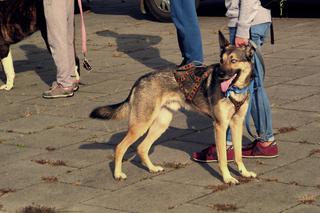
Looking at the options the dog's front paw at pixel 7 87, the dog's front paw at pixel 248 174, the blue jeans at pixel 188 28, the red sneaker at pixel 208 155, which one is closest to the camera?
the dog's front paw at pixel 248 174

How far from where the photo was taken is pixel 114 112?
728 cm

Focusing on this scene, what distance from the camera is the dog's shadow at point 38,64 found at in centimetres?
1227

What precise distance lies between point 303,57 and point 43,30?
144 inches

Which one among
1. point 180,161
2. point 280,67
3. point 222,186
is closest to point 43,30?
point 280,67

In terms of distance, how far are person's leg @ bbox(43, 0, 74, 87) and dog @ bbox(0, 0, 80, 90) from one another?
0.45 m

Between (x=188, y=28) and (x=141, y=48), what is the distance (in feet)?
13.0

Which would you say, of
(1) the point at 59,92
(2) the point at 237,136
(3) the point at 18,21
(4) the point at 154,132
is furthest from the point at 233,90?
(3) the point at 18,21

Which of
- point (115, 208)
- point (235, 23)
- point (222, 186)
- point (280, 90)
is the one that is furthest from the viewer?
point (280, 90)

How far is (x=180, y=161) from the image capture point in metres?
7.61

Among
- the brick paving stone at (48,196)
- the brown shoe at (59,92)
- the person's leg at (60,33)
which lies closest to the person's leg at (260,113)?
the brick paving stone at (48,196)

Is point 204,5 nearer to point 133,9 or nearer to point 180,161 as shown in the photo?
point 133,9

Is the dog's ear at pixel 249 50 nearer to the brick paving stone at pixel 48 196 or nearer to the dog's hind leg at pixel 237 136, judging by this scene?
the dog's hind leg at pixel 237 136

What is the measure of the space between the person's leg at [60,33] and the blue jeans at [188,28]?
59.9 inches

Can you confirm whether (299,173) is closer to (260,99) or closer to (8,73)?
(260,99)
